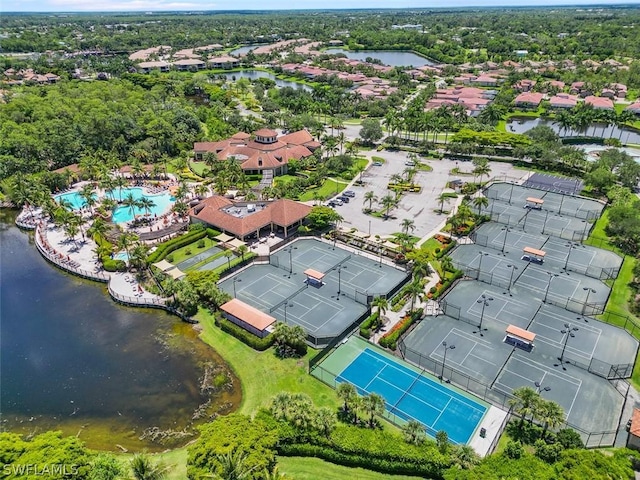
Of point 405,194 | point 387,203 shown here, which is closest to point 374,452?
point 387,203

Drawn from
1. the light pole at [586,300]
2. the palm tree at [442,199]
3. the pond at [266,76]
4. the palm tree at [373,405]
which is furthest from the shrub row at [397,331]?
the pond at [266,76]

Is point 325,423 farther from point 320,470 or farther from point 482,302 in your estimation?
point 482,302

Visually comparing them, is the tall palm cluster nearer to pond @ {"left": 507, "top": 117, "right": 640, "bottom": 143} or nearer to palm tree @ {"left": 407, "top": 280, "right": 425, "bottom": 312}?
palm tree @ {"left": 407, "top": 280, "right": 425, "bottom": 312}

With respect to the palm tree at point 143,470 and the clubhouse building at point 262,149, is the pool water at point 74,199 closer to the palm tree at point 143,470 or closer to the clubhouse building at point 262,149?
the clubhouse building at point 262,149

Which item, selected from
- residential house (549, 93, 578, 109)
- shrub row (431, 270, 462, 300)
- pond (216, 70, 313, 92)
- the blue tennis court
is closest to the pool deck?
the blue tennis court

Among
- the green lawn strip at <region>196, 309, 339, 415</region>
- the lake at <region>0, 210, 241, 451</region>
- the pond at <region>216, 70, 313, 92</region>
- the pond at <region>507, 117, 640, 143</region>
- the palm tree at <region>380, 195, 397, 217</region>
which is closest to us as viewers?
the lake at <region>0, 210, 241, 451</region>

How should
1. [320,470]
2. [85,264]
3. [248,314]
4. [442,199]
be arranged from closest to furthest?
[320,470] → [248,314] → [85,264] → [442,199]
